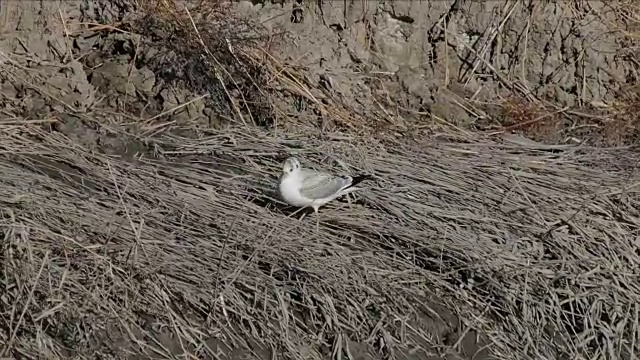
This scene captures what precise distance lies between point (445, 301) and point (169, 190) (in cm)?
150

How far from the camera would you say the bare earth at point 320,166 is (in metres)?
4.61

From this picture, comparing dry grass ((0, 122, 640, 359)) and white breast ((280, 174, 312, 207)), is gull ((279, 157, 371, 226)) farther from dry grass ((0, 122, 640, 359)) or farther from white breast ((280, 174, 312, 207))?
dry grass ((0, 122, 640, 359))

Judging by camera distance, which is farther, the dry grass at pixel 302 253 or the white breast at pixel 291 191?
the white breast at pixel 291 191

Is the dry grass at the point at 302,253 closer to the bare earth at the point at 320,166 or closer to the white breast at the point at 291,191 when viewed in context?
the bare earth at the point at 320,166

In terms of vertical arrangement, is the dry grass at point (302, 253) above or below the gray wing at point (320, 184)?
below

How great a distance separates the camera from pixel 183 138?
20.0 ft

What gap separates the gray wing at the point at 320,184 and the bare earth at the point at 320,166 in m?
0.17

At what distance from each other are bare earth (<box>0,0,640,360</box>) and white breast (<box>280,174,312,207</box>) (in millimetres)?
129

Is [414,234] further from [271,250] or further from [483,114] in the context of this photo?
[483,114]

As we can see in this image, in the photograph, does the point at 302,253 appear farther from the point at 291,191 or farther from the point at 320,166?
the point at 320,166

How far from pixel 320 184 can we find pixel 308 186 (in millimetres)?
78

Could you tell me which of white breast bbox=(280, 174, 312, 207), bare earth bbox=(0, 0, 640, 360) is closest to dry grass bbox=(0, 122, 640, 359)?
bare earth bbox=(0, 0, 640, 360)

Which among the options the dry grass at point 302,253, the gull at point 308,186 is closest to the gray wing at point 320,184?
the gull at point 308,186

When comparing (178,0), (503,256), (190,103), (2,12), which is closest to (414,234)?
(503,256)
